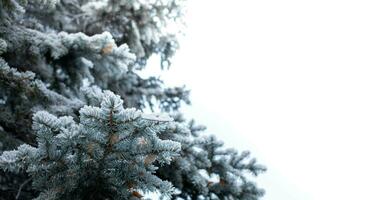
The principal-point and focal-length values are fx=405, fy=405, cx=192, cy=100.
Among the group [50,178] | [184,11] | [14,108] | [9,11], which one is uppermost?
[184,11]

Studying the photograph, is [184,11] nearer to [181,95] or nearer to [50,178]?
[181,95]

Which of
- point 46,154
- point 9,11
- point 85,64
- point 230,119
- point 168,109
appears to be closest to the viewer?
point 46,154

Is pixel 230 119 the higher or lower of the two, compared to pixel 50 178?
higher

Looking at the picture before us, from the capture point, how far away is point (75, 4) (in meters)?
5.23

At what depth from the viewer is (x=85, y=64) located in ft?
11.8

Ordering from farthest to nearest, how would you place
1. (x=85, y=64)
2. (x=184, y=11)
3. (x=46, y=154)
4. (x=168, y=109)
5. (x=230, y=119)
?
(x=230, y=119) → (x=168, y=109) → (x=184, y=11) → (x=85, y=64) → (x=46, y=154)

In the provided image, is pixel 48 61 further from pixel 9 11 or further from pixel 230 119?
pixel 230 119

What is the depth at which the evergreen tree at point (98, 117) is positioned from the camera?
6.23 feet

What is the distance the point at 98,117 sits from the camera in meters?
1.79

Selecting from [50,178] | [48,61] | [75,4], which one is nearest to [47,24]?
[75,4]

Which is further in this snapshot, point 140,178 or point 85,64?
point 85,64

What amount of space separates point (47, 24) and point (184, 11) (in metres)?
1.78

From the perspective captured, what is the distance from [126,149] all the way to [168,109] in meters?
3.85

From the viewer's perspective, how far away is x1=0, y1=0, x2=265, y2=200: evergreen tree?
1897 millimetres
